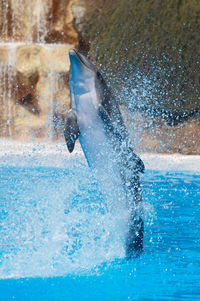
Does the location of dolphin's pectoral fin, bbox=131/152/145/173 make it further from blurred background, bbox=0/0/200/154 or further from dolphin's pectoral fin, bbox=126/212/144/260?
blurred background, bbox=0/0/200/154

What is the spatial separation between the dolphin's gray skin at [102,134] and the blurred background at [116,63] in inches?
343

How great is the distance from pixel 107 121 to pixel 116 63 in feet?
32.8

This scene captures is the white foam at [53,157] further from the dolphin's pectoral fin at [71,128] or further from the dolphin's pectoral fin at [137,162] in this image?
the dolphin's pectoral fin at [71,128]

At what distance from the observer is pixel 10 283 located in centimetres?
354

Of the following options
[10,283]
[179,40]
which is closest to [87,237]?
[10,283]

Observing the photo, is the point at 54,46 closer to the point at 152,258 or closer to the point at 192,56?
the point at 192,56

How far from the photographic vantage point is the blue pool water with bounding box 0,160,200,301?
354 centimetres

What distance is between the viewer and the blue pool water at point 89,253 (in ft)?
11.6

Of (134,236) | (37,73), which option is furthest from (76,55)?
(37,73)

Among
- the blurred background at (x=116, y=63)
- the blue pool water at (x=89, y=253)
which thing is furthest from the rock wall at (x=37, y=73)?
the blue pool water at (x=89, y=253)

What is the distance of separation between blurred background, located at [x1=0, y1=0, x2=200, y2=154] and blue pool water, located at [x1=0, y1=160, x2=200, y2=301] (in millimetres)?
7177

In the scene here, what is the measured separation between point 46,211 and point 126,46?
9.49 meters

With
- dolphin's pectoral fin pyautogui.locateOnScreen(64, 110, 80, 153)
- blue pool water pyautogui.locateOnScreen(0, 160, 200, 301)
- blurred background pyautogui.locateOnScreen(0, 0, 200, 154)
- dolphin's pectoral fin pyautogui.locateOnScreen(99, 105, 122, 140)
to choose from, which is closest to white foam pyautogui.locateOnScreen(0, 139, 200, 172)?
blurred background pyautogui.locateOnScreen(0, 0, 200, 154)

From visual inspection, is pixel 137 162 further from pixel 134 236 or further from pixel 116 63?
pixel 116 63
